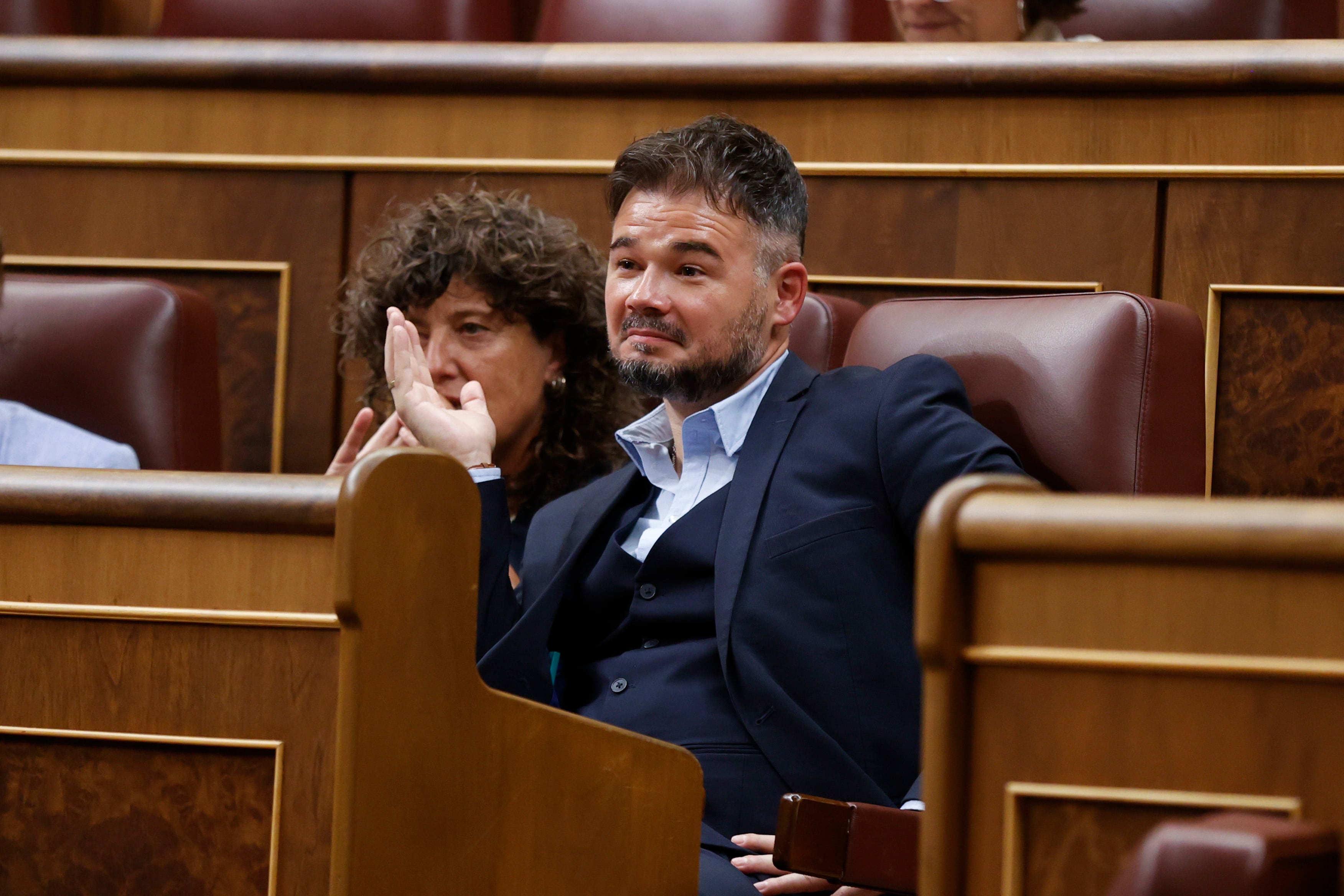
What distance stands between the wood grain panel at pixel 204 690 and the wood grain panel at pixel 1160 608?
292 millimetres

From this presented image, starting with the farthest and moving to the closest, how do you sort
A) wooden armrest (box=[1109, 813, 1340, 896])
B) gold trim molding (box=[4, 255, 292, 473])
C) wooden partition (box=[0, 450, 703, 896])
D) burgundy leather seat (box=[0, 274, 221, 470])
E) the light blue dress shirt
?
gold trim molding (box=[4, 255, 292, 473]), burgundy leather seat (box=[0, 274, 221, 470]), the light blue dress shirt, wooden partition (box=[0, 450, 703, 896]), wooden armrest (box=[1109, 813, 1340, 896])

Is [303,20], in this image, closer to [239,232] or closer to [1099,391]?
[239,232]

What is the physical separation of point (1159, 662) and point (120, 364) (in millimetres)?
856

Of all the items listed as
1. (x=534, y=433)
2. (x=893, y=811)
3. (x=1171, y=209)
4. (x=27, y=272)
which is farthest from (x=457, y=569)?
(x=27, y=272)

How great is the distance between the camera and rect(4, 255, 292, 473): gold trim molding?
4.02ft

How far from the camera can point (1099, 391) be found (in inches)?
31.9

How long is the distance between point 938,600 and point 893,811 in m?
0.17

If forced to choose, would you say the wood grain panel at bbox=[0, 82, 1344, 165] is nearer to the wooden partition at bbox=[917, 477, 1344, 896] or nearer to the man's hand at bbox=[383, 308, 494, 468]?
the man's hand at bbox=[383, 308, 494, 468]

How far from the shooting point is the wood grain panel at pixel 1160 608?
1.55ft

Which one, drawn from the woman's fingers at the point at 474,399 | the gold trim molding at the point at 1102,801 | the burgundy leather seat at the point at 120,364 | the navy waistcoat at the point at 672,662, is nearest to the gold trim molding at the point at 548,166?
the burgundy leather seat at the point at 120,364

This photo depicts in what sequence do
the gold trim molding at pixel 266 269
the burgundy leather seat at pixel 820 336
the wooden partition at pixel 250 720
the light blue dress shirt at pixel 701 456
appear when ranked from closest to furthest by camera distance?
the wooden partition at pixel 250 720
the light blue dress shirt at pixel 701 456
the burgundy leather seat at pixel 820 336
the gold trim molding at pixel 266 269

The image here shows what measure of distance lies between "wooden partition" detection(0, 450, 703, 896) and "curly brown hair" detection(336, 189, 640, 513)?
440 mm

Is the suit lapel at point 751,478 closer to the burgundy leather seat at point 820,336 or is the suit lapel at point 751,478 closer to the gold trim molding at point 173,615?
the burgundy leather seat at point 820,336

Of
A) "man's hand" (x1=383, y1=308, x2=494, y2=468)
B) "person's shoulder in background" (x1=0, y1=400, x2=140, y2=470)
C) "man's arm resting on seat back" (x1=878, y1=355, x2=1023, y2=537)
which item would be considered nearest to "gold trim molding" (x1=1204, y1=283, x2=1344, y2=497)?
"man's arm resting on seat back" (x1=878, y1=355, x2=1023, y2=537)
